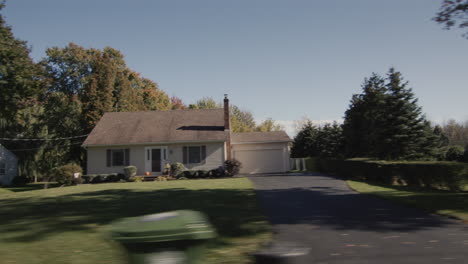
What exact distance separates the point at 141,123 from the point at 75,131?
500 inches

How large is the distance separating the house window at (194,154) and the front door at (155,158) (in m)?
1.61

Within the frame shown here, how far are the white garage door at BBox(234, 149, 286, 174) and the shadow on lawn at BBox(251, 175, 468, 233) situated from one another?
Result: 16.4 meters

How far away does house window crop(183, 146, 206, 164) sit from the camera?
84.8 feet

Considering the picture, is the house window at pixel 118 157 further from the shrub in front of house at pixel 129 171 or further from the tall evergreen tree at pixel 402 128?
the tall evergreen tree at pixel 402 128

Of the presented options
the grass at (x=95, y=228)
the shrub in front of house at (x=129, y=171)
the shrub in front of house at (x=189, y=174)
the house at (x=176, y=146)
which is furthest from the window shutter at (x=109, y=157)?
the grass at (x=95, y=228)

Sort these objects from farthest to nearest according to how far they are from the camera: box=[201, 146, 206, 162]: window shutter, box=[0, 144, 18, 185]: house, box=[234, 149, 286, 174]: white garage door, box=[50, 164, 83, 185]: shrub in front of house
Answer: box=[0, 144, 18, 185]: house
box=[234, 149, 286, 174]: white garage door
box=[201, 146, 206, 162]: window shutter
box=[50, 164, 83, 185]: shrub in front of house

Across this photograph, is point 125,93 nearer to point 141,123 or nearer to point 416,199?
point 141,123

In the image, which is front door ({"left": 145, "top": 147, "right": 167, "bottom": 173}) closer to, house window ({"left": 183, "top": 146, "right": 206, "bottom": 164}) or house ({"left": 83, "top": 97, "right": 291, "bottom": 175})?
house ({"left": 83, "top": 97, "right": 291, "bottom": 175})

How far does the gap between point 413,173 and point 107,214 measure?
14547 mm

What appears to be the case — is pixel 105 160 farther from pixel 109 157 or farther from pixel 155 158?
pixel 155 158

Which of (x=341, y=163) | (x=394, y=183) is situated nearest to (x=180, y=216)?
(x=394, y=183)

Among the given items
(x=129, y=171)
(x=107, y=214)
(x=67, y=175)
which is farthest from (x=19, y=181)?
(x=107, y=214)

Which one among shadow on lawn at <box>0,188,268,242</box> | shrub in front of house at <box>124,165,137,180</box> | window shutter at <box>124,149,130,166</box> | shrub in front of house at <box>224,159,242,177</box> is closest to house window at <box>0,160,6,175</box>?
window shutter at <box>124,149,130,166</box>

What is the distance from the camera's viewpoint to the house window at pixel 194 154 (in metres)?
25.8
